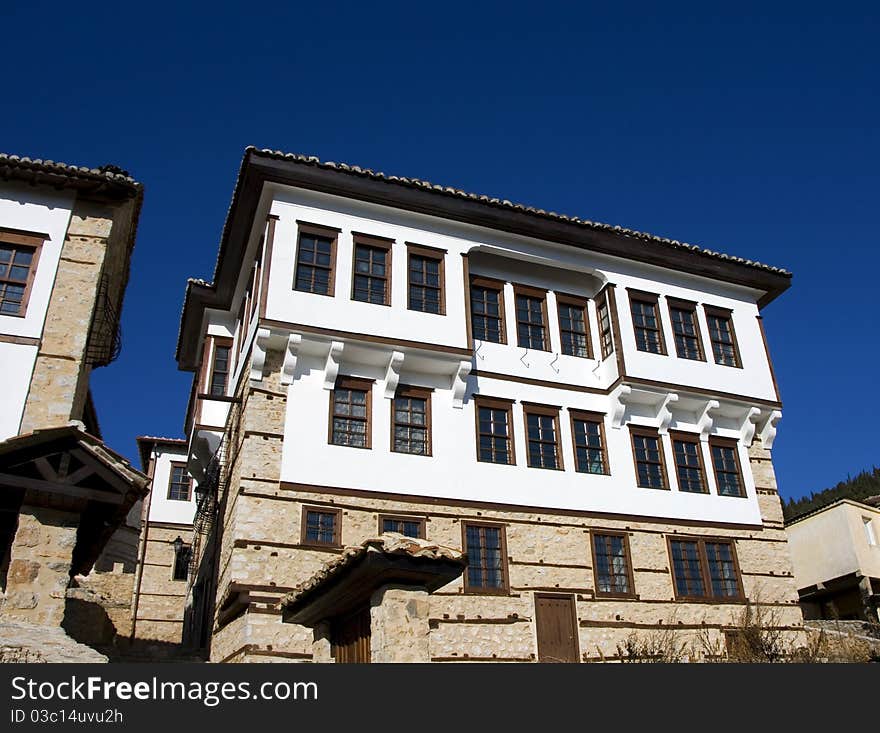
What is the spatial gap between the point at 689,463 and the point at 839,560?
1006 centimetres

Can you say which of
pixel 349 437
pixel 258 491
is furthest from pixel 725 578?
pixel 258 491

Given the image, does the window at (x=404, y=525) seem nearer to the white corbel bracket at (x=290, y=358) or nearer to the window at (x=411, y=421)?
the window at (x=411, y=421)

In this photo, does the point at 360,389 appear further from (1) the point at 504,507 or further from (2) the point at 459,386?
(1) the point at 504,507

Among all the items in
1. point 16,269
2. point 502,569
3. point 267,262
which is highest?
point 267,262

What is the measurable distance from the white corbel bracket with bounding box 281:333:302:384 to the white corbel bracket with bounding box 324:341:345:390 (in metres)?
0.64

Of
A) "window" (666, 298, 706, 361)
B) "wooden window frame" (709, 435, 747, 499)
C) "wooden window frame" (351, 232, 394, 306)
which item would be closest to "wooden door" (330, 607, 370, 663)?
"wooden window frame" (351, 232, 394, 306)

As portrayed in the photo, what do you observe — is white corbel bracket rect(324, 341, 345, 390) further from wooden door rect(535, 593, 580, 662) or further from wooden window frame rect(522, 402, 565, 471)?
wooden door rect(535, 593, 580, 662)

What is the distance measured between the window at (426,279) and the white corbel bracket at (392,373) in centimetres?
132

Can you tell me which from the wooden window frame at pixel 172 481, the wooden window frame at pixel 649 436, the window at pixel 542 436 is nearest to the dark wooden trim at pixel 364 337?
the window at pixel 542 436

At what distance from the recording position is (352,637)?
26.1 ft

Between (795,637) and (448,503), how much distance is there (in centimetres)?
872

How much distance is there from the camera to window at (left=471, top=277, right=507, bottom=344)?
59.7 feet

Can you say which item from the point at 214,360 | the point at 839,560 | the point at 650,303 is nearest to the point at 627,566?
the point at 650,303

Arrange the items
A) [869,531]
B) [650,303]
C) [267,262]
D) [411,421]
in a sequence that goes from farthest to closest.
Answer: [869,531]
[650,303]
[411,421]
[267,262]
